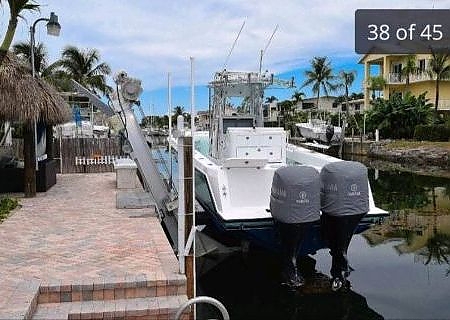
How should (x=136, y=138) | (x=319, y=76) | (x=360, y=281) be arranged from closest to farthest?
(x=360, y=281) → (x=136, y=138) → (x=319, y=76)

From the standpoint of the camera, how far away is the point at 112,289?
209 inches

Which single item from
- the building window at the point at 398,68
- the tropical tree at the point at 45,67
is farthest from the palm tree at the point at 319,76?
the tropical tree at the point at 45,67

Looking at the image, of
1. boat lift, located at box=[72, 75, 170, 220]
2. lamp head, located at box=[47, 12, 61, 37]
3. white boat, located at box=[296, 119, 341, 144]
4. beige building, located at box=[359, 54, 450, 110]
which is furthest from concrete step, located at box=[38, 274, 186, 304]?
beige building, located at box=[359, 54, 450, 110]

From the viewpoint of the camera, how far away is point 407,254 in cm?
955

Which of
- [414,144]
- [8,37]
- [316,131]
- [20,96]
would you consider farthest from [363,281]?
[316,131]

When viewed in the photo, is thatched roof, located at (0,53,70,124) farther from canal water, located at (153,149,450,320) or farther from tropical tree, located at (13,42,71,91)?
tropical tree, located at (13,42,71,91)

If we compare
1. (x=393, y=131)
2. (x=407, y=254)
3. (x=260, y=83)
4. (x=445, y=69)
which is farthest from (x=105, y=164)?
(x=445, y=69)

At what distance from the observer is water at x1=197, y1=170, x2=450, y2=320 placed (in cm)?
684

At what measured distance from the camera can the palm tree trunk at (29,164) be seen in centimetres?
1176

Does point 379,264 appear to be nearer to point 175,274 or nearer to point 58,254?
point 175,274

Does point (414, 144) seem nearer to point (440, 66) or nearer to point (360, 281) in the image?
point (440, 66)

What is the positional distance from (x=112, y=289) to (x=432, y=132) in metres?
30.9

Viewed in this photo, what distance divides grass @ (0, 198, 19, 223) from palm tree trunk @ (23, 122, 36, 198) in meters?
0.84

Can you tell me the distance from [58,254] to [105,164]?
11598 mm
